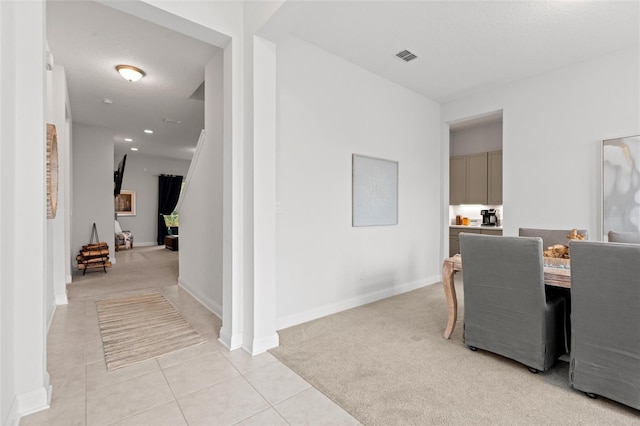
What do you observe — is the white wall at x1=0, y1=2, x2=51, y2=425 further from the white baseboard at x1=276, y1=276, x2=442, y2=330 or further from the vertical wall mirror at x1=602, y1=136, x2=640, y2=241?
the vertical wall mirror at x1=602, y1=136, x2=640, y2=241

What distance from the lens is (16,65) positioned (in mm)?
1634

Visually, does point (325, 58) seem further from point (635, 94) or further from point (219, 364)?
point (635, 94)

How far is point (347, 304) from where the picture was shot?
350 cm

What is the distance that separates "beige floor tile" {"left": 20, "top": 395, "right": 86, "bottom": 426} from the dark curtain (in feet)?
28.4

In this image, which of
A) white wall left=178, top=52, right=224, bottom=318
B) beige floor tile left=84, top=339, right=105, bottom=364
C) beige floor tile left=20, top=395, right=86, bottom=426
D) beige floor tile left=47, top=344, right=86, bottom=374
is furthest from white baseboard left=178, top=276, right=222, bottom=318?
beige floor tile left=20, top=395, right=86, bottom=426

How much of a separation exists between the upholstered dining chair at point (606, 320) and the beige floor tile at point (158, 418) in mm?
2337

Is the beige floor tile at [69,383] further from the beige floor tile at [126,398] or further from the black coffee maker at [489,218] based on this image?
the black coffee maker at [489,218]

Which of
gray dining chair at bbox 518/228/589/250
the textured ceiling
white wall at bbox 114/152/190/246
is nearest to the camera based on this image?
the textured ceiling

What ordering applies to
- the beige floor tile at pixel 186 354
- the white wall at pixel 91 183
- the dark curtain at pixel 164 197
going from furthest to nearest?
the dark curtain at pixel 164 197, the white wall at pixel 91 183, the beige floor tile at pixel 186 354

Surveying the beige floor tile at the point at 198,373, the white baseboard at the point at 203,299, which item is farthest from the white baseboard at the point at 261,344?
the white baseboard at the point at 203,299

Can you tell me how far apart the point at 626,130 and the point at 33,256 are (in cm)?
526

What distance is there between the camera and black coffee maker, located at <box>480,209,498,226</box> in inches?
219

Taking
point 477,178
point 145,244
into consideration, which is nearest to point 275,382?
point 477,178

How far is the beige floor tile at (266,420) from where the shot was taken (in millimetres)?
1624
